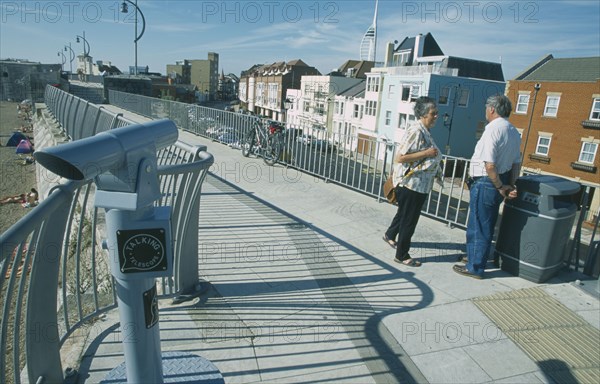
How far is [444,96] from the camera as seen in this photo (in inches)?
1517

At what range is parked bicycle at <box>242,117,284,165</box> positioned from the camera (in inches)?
376

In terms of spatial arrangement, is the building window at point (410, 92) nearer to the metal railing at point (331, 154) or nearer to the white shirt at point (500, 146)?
the metal railing at point (331, 154)

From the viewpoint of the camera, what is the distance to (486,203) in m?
4.04

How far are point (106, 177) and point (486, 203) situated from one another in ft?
12.2

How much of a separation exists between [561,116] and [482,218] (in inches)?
1255

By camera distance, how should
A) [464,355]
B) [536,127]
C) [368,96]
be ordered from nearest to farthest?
[464,355]
[536,127]
[368,96]

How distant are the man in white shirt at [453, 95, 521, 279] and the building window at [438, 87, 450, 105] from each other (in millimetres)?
37048

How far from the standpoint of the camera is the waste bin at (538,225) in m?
3.89

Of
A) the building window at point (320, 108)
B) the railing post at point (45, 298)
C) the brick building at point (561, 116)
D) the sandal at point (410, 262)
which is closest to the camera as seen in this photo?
the railing post at point (45, 298)

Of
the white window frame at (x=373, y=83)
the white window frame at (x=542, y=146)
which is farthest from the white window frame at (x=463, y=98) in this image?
the white window frame at (x=542, y=146)

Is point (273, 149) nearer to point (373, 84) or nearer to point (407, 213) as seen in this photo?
point (407, 213)

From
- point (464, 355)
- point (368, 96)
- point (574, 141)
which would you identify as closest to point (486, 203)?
point (464, 355)

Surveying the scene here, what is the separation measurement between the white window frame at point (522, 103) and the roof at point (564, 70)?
155cm

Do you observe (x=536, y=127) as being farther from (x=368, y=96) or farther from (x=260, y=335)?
(x=260, y=335)
